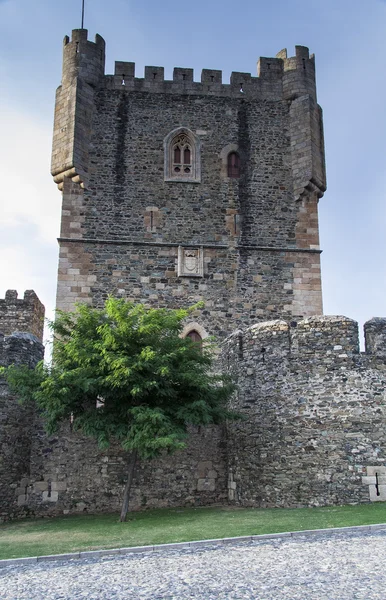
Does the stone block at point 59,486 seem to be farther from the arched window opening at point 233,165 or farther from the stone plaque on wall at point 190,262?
the arched window opening at point 233,165

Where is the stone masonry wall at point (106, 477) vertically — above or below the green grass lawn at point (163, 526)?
above

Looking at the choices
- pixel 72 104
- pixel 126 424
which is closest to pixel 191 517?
pixel 126 424

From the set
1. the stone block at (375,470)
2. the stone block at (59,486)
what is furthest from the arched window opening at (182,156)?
the stone block at (375,470)

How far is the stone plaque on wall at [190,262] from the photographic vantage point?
19.6 metres

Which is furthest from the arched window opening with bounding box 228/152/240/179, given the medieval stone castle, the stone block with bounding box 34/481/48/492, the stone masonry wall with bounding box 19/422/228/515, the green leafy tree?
the stone block with bounding box 34/481/48/492

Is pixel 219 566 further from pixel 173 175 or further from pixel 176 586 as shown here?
pixel 173 175

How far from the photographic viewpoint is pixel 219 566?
7.70 meters

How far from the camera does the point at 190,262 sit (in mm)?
19797

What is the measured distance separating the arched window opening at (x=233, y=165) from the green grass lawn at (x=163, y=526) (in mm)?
11395

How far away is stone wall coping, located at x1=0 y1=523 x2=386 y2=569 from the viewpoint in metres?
8.65

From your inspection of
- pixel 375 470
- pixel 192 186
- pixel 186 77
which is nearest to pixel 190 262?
pixel 192 186

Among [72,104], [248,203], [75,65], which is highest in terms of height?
[75,65]

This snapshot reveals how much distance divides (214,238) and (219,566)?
1351 centimetres

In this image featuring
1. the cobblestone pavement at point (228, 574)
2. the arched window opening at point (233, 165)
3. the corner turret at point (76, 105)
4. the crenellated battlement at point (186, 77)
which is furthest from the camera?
the crenellated battlement at point (186, 77)
